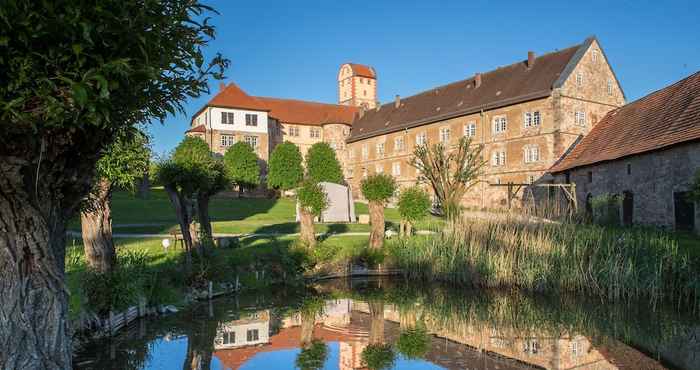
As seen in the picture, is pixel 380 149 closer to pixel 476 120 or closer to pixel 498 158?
pixel 476 120

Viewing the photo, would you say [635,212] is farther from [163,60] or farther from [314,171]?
[314,171]

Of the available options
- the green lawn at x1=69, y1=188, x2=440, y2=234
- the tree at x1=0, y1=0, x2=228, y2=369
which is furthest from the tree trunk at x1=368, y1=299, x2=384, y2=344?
the green lawn at x1=69, y1=188, x2=440, y2=234

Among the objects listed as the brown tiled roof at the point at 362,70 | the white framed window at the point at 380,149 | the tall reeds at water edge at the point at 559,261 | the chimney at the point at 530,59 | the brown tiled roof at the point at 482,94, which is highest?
the brown tiled roof at the point at 362,70

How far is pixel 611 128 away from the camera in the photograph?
2694 centimetres

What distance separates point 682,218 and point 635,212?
2.77m

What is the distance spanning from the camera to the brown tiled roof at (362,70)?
79.1 m

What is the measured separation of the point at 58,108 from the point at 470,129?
1554 inches

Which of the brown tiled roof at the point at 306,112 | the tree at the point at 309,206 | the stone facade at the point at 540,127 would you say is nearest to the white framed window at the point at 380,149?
the stone facade at the point at 540,127

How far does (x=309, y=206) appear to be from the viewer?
1712 cm

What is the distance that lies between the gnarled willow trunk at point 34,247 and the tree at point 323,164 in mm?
45715

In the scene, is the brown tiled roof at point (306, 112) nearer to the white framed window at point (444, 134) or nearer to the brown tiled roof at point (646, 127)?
the white framed window at point (444, 134)

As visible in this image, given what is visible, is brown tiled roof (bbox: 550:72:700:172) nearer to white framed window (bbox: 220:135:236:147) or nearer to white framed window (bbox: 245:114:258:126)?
white framed window (bbox: 245:114:258:126)

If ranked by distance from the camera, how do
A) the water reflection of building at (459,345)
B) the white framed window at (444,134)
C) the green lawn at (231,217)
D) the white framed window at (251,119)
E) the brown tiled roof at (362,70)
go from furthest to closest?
the brown tiled roof at (362,70)
the white framed window at (251,119)
the white framed window at (444,134)
the green lawn at (231,217)
the water reflection of building at (459,345)

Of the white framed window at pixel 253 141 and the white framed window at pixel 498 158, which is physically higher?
the white framed window at pixel 253 141
